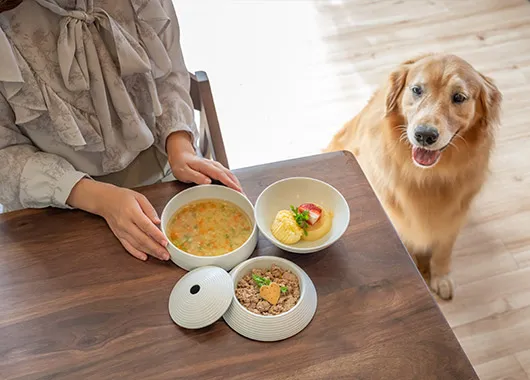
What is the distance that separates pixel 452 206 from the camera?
147 cm

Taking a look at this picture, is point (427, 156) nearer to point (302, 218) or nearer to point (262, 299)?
point (302, 218)

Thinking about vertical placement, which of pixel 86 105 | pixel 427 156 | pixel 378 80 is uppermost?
pixel 86 105

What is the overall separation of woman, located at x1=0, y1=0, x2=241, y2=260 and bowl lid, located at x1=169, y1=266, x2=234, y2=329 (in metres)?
0.09

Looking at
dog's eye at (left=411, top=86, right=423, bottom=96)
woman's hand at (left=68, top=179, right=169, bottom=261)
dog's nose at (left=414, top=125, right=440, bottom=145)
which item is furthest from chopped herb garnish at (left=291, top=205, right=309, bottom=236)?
dog's eye at (left=411, top=86, right=423, bottom=96)

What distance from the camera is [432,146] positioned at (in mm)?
1266

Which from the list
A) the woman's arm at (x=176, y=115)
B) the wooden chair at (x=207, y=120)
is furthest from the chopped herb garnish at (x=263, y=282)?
the wooden chair at (x=207, y=120)

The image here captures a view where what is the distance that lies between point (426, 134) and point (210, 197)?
624 mm

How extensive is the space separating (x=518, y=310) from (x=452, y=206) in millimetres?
453

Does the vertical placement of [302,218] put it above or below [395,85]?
above

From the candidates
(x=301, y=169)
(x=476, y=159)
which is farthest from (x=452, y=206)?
(x=301, y=169)

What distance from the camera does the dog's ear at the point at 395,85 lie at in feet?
4.49

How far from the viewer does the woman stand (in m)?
0.84

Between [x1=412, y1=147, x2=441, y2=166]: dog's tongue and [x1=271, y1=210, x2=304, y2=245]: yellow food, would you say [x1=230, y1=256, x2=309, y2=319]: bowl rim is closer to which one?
[x1=271, y1=210, x2=304, y2=245]: yellow food

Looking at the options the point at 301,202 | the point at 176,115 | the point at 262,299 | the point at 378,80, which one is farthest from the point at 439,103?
the point at 378,80
